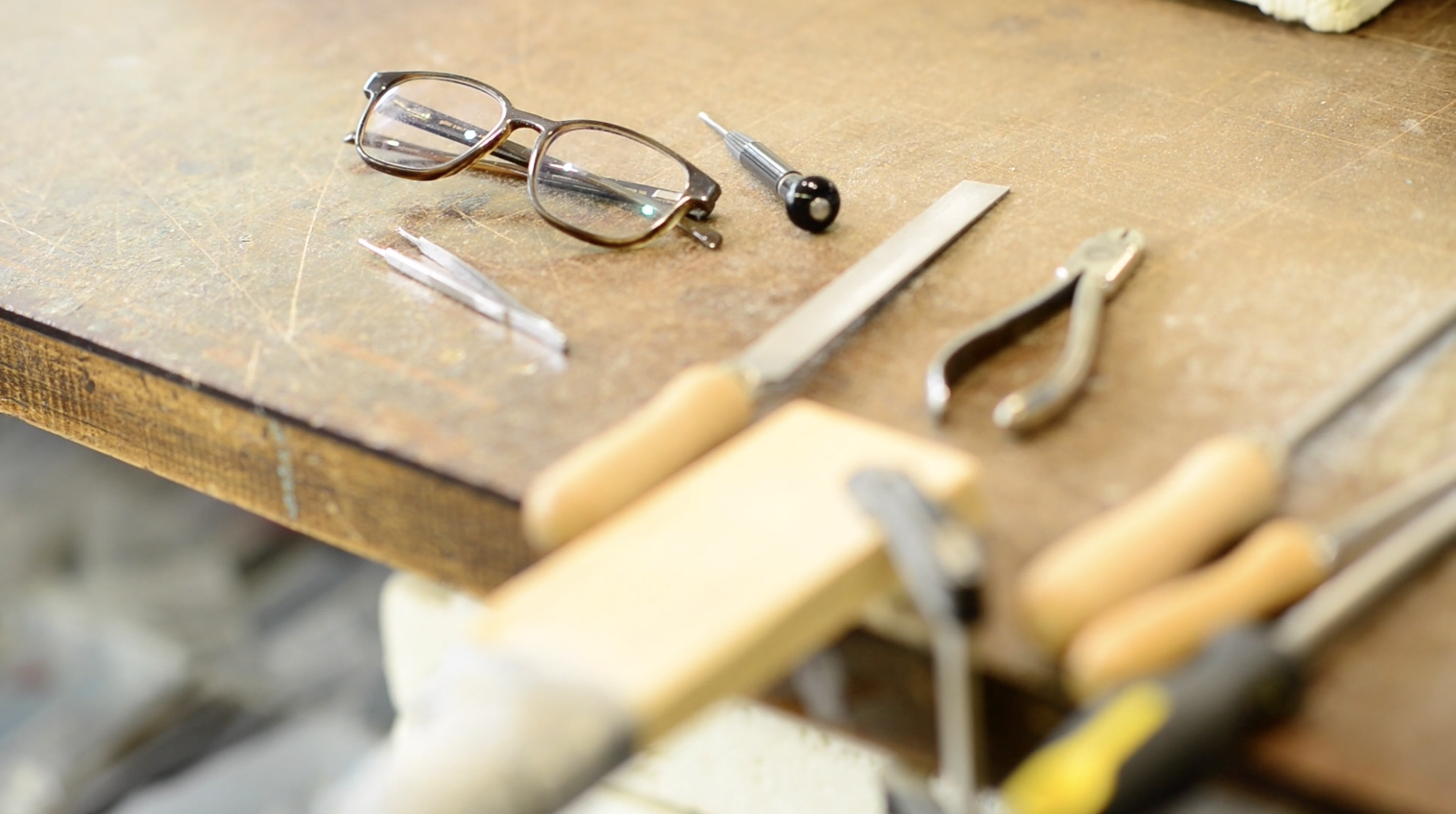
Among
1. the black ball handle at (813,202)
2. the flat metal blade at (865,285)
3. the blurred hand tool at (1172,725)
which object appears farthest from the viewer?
→ the black ball handle at (813,202)

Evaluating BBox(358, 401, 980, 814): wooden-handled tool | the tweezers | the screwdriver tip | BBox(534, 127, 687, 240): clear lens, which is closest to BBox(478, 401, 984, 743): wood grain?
BBox(358, 401, 980, 814): wooden-handled tool

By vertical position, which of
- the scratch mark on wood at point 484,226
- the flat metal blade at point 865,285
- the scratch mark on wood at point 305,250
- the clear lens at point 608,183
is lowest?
the scratch mark on wood at point 305,250

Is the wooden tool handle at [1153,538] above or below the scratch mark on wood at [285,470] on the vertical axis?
above

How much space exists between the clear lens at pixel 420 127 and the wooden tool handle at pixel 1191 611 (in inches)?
20.2

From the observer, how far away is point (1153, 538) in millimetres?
468

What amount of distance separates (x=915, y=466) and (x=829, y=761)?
0.27m

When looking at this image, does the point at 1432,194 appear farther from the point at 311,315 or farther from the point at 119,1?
the point at 119,1

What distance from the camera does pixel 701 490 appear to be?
51cm

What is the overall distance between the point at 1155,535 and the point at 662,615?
6.7 inches

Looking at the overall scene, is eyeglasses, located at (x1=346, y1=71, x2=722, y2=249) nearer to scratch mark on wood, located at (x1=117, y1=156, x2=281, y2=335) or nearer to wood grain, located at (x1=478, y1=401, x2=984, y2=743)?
Answer: scratch mark on wood, located at (x1=117, y1=156, x2=281, y2=335)

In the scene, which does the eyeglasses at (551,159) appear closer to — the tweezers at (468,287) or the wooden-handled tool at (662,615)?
the tweezers at (468,287)

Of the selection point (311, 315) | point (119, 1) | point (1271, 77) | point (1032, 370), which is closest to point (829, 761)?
point (1032, 370)

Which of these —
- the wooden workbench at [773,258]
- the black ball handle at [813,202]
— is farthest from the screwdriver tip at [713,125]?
the black ball handle at [813,202]

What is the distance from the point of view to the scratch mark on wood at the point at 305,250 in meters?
0.70
